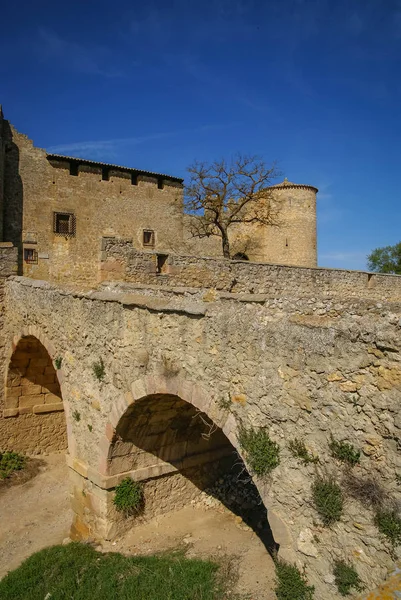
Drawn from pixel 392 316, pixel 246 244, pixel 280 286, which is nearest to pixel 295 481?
pixel 392 316

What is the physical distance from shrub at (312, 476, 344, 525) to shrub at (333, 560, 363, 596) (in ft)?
1.23

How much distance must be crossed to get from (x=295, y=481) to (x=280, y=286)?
8.51m

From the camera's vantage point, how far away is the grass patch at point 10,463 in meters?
12.2

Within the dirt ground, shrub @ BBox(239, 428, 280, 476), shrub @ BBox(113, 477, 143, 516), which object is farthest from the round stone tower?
shrub @ BBox(239, 428, 280, 476)

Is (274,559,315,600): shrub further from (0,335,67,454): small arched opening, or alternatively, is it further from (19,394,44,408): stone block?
(19,394,44,408): stone block

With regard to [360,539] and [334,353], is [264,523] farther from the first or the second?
[334,353]

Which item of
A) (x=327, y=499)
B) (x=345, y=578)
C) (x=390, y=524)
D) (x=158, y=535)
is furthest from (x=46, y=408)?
(x=390, y=524)

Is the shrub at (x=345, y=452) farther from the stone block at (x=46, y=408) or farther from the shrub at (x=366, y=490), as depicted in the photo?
the stone block at (x=46, y=408)

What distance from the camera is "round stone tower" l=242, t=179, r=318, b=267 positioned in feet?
92.7

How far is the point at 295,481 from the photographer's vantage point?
475cm

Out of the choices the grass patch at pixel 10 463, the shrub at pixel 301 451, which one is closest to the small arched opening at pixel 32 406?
the grass patch at pixel 10 463

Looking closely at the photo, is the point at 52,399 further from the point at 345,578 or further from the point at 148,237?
the point at 148,237

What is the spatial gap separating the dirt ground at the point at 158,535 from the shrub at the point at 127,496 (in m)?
0.52

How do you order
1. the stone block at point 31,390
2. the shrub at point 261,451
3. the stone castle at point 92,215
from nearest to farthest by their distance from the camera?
1. the shrub at point 261,451
2. the stone block at point 31,390
3. the stone castle at point 92,215
